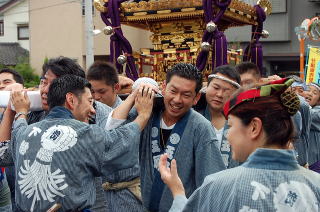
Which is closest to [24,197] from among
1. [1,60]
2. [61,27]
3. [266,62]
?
[266,62]

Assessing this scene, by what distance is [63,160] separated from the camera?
259 cm

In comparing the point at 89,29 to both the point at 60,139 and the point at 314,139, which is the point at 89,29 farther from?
the point at 60,139

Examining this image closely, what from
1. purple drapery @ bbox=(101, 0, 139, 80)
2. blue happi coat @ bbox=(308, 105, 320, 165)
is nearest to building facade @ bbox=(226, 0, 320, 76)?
purple drapery @ bbox=(101, 0, 139, 80)

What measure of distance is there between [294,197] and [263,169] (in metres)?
0.14

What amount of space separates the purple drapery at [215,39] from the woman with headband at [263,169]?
428 cm

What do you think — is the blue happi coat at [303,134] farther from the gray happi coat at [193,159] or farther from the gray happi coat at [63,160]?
the gray happi coat at [63,160]

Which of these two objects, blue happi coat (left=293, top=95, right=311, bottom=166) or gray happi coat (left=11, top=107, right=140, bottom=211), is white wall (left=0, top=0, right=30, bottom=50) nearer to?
Result: blue happi coat (left=293, top=95, right=311, bottom=166)

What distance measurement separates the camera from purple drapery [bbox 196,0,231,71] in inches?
241

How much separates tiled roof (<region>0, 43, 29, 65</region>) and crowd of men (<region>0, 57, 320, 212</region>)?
23002 mm

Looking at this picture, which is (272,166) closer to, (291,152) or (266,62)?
(291,152)

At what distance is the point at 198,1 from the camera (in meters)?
6.39

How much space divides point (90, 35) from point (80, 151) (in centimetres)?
1169

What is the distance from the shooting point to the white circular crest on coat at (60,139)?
2590 millimetres

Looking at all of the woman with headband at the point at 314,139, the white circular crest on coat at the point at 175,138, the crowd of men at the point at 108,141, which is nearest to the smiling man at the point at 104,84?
the crowd of men at the point at 108,141
